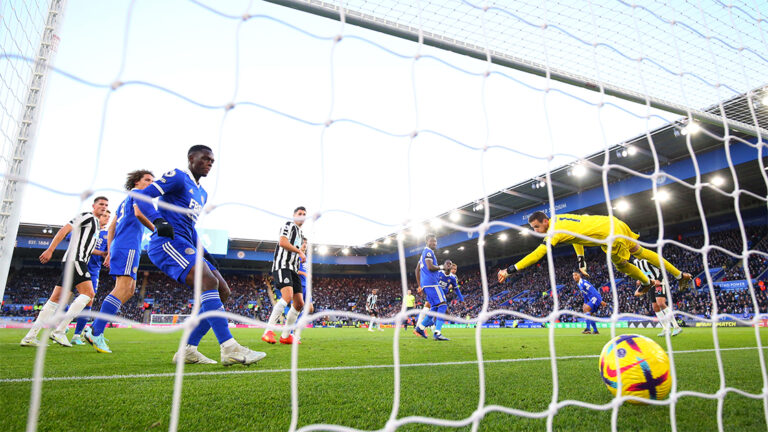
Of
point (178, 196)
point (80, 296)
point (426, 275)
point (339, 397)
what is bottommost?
point (339, 397)

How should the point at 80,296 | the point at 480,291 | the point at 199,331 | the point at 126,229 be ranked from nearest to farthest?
the point at 199,331, the point at 126,229, the point at 80,296, the point at 480,291

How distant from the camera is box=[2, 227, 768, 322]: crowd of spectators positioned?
17.2 meters

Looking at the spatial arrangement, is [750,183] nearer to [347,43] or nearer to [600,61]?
[600,61]

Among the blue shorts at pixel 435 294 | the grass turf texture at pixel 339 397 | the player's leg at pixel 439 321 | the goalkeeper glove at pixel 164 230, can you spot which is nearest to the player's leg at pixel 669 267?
the grass turf texture at pixel 339 397

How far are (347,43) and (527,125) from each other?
149 cm

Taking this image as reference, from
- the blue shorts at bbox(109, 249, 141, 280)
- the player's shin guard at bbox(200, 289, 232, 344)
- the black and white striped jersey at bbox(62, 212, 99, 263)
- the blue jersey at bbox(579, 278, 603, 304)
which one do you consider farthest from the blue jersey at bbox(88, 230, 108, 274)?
the blue jersey at bbox(579, 278, 603, 304)

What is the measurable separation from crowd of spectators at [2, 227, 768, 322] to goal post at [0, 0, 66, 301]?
10803mm

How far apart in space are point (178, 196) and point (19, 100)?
3178 millimetres

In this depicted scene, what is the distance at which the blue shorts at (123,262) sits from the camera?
411 cm

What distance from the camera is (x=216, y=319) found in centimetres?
266

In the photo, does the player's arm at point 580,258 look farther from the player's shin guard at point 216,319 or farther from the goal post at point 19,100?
the goal post at point 19,100

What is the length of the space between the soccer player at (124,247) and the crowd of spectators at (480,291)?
34.2ft

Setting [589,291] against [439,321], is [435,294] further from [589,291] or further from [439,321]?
[589,291]

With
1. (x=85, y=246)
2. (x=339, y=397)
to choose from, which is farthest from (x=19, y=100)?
(x=339, y=397)
